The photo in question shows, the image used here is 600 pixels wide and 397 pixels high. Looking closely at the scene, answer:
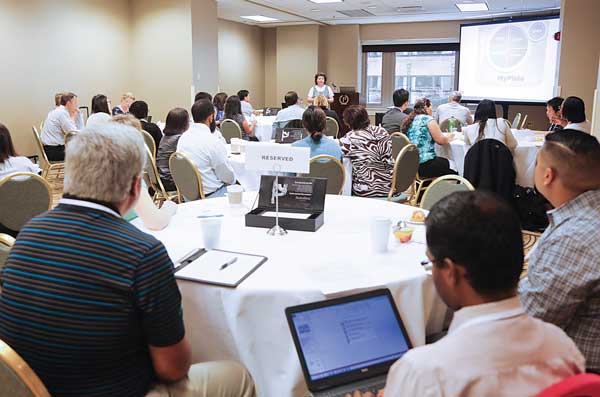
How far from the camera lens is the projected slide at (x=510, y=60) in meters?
9.91

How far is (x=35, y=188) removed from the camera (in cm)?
331

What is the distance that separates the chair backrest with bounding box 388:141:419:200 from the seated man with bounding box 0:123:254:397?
10.6ft

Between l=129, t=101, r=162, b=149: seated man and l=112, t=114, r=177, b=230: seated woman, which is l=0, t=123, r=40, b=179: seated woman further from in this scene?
l=129, t=101, r=162, b=149: seated man

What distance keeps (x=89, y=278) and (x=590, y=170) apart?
1.59 m

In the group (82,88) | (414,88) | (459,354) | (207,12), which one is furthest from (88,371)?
(414,88)

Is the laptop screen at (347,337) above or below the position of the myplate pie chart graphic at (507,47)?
below

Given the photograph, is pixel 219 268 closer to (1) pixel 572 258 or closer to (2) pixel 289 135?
(1) pixel 572 258

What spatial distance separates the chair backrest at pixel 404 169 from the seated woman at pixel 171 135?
6.35 ft

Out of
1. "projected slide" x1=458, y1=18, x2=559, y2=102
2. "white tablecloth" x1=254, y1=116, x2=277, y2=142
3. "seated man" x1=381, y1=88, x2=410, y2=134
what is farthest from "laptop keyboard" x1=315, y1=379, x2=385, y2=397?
"projected slide" x1=458, y1=18, x2=559, y2=102

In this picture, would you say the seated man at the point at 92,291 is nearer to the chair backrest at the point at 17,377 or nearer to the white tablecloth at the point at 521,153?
the chair backrest at the point at 17,377

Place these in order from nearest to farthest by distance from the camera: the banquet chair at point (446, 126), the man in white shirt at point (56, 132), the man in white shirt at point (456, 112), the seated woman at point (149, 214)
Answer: the seated woman at point (149, 214) < the man in white shirt at point (56, 132) < the banquet chair at point (446, 126) < the man in white shirt at point (456, 112)

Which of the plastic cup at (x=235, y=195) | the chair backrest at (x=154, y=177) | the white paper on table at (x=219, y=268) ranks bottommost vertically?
the chair backrest at (x=154, y=177)

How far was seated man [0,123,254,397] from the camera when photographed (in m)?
1.28

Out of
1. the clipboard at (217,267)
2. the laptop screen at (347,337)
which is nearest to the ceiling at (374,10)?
the clipboard at (217,267)
